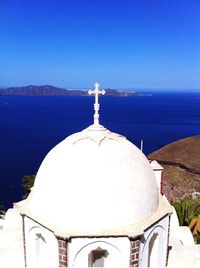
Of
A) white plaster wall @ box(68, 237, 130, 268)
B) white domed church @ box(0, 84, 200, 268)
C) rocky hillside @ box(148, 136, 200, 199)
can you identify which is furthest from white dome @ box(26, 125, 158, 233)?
rocky hillside @ box(148, 136, 200, 199)

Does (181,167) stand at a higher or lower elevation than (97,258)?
lower

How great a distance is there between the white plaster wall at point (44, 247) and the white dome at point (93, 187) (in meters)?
0.34

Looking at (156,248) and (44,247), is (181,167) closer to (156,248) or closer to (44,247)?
(156,248)

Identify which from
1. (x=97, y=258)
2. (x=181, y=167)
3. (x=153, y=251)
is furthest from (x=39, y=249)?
(x=181, y=167)

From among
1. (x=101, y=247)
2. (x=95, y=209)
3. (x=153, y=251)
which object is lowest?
(x=153, y=251)

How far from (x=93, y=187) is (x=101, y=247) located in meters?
1.36

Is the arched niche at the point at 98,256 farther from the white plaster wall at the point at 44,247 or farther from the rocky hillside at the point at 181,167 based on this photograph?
the rocky hillside at the point at 181,167

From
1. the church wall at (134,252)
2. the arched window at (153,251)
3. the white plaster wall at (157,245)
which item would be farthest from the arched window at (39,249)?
the arched window at (153,251)

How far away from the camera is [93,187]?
277 inches

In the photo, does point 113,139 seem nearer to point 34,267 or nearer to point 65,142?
point 65,142

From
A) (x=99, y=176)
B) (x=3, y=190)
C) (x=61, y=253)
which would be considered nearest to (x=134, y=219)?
(x=99, y=176)

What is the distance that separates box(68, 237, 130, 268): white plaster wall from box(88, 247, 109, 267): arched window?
154 mm

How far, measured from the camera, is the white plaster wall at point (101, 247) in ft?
22.8

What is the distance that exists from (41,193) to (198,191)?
2110 centimetres
